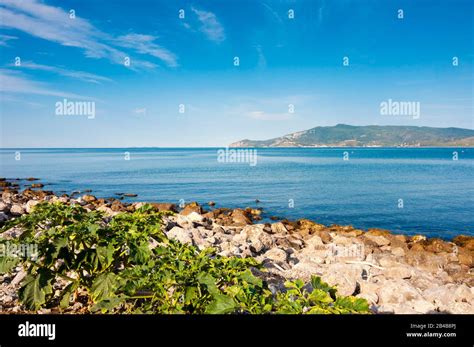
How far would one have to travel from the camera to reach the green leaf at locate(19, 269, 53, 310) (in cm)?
440

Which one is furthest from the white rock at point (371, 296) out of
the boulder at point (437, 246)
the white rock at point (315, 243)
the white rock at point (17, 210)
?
the white rock at point (17, 210)

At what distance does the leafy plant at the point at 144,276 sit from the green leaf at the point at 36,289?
1 cm

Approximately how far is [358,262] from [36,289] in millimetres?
8761

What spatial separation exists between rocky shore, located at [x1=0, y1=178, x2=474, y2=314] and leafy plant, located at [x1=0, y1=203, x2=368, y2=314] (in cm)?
90

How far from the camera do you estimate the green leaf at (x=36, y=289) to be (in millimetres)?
4402

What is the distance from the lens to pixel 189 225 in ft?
45.4

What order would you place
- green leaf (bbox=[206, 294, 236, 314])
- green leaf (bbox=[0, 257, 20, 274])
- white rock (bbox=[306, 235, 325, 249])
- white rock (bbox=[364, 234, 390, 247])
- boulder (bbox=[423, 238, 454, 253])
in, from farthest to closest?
white rock (bbox=[364, 234, 390, 247])
boulder (bbox=[423, 238, 454, 253])
white rock (bbox=[306, 235, 325, 249])
green leaf (bbox=[0, 257, 20, 274])
green leaf (bbox=[206, 294, 236, 314])

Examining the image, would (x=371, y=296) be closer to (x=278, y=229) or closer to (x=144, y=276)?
(x=144, y=276)

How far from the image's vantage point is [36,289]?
4.46m

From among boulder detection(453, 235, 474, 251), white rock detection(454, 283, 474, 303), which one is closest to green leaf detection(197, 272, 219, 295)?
white rock detection(454, 283, 474, 303)

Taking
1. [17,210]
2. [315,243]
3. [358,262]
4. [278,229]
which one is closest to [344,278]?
[358,262]
